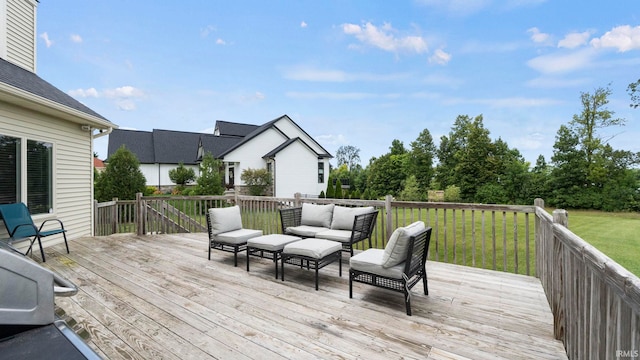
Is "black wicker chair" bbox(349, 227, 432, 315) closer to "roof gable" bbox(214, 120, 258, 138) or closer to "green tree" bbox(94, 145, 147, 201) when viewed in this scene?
"green tree" bbox(94, 145, 147, 201)

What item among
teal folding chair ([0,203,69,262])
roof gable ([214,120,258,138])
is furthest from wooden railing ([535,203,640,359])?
roof gable ([214,120,258,138])

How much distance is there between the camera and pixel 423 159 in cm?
2395

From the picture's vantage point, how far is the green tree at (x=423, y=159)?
23734 mm

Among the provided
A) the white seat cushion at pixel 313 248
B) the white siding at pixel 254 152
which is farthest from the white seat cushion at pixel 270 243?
the white siding at pixel 254 152

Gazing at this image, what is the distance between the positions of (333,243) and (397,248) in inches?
47.9

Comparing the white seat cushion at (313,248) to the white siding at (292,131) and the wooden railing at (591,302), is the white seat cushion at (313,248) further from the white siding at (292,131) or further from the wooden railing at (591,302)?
the white siding at (292,131)

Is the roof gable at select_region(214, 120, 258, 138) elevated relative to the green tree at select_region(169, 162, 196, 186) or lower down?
elevated

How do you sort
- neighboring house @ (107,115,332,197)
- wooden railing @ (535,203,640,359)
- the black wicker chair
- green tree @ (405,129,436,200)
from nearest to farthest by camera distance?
wooden railing @ (535,203,640,359), the black wicker chair, neighboring house @ (107,115,332,197), green tree @ (405,129,436,200)

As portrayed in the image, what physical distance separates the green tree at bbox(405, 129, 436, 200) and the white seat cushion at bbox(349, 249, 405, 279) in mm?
21621

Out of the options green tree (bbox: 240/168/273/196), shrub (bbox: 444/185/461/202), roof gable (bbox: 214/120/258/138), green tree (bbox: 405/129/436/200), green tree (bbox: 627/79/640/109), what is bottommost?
shrub (bbox: 444/185/461/202)

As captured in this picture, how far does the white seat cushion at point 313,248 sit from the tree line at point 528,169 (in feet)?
49.1

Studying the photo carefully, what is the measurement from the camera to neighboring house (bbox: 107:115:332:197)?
19.2m

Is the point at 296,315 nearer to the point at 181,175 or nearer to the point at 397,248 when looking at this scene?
the point at 397,248

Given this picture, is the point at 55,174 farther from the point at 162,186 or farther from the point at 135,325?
the point at 162,186
